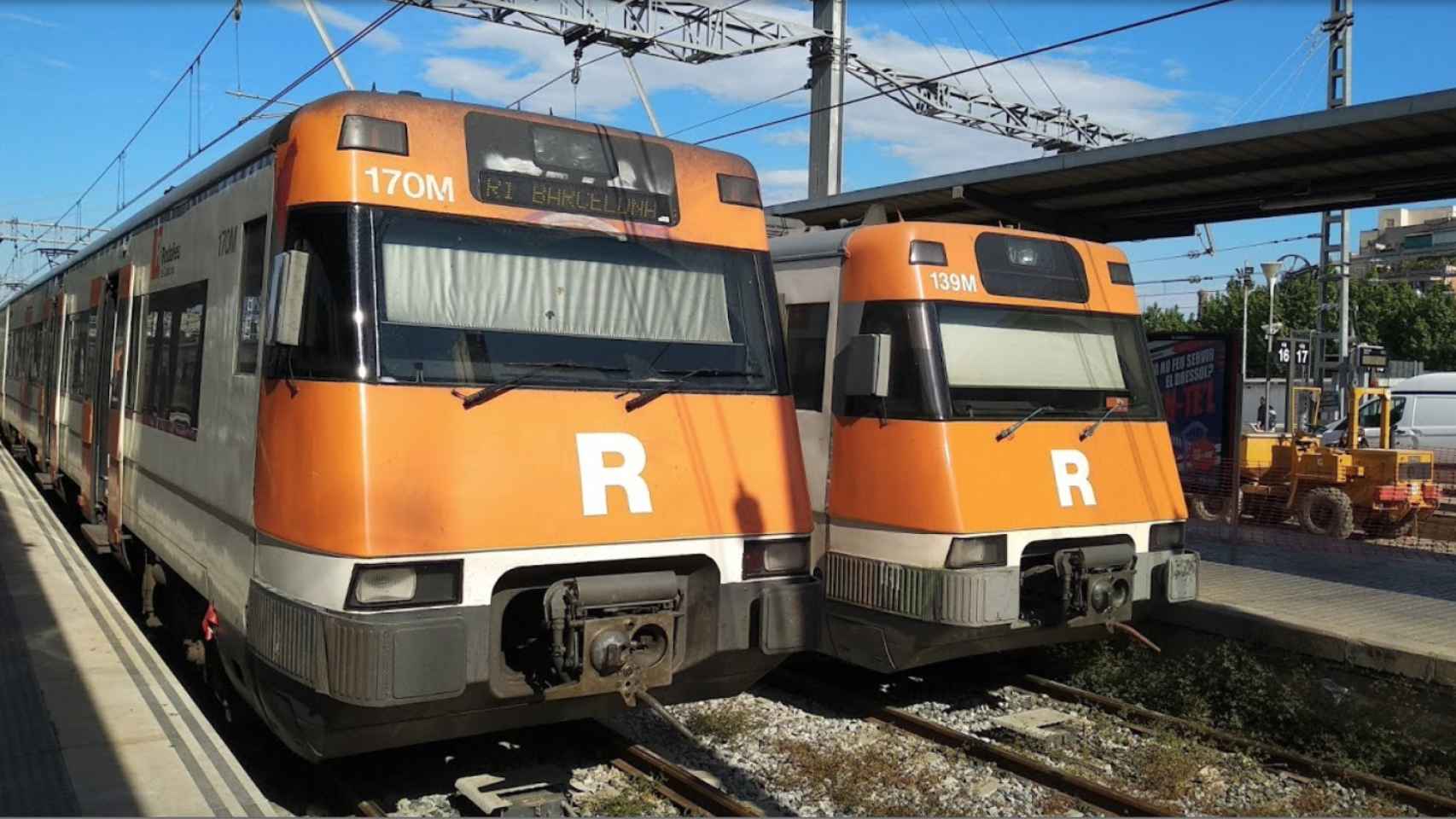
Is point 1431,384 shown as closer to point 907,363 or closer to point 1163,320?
point 907,363

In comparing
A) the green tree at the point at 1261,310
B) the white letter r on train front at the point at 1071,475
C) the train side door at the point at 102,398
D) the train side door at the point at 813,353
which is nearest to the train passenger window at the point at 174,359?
the train side door at the point at 102,398

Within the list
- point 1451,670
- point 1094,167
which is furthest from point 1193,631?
point 1094,167

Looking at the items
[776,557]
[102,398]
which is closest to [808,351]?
[776,557]

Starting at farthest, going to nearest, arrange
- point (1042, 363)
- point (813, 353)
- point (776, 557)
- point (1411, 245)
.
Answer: point (1411, 245) → point (813, 353) → point (1042, 363) → point (776, 557)

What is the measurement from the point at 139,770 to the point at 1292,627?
712 cm

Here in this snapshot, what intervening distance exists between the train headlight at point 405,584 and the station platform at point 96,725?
116cm

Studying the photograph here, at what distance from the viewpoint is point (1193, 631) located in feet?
28.6

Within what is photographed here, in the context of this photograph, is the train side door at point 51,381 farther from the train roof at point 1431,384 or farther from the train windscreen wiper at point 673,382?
the train roof at point 1431,384

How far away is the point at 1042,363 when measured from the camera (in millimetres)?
7672

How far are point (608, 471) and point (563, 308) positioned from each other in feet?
2.49

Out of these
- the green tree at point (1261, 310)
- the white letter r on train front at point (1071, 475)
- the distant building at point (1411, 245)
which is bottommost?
the white letter r on train front at point (1071, 475)

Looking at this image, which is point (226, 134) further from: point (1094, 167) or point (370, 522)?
point (370, 522)

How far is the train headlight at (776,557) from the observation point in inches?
210

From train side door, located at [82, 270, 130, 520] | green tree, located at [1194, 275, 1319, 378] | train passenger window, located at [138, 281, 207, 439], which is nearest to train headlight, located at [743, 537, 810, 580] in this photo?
train passenger window, located at [138, 281, 207, 439]
